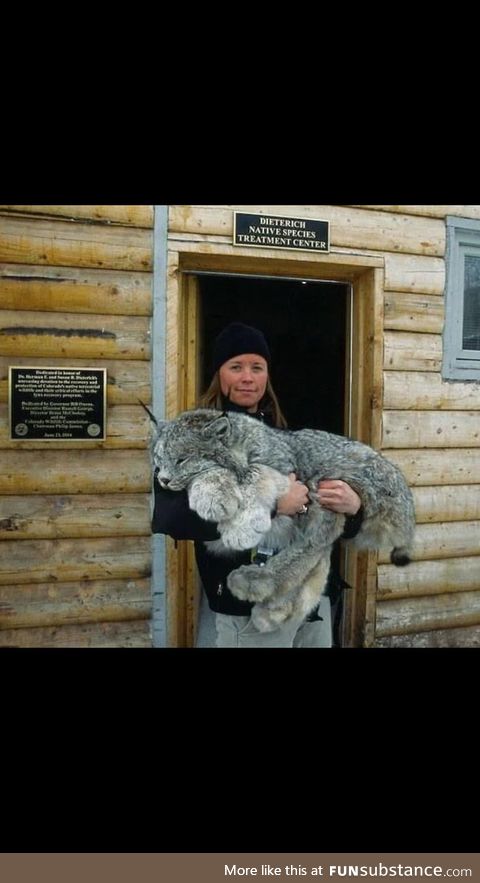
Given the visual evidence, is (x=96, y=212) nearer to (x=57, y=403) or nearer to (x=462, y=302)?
(x=57, y=403)

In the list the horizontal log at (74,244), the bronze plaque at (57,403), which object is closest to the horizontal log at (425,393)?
the horizontal log at (74,244)

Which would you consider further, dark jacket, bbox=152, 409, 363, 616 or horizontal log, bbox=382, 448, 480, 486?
horizontal log, bbox=382, 448, 480, 486

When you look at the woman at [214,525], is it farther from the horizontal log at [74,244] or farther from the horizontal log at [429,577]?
the horizontal log at [429,577]

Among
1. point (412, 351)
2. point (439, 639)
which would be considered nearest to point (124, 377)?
point (412, 351)

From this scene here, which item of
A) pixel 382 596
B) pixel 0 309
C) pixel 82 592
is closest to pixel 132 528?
pixel 82 592

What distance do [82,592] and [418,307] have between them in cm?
292

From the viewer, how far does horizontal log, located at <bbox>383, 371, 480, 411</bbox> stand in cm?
379

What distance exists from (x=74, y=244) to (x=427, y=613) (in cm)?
343

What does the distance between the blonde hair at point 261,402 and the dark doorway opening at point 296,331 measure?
0.36 m

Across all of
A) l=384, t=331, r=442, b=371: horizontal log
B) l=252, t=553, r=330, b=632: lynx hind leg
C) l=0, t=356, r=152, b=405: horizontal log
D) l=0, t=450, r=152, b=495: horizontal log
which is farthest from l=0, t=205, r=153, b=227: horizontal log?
l=252, t=553, r=330, b=632: lynx hind leg

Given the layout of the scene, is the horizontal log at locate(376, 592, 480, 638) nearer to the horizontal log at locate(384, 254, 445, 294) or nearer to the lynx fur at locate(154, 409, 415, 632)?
the lynx fur at locate(154, 409, 415, 632)

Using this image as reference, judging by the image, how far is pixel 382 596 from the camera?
3.87 metres

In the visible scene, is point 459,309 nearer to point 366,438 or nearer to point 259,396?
point 366,438

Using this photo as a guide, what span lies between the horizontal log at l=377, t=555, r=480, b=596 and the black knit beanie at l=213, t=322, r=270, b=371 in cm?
187
